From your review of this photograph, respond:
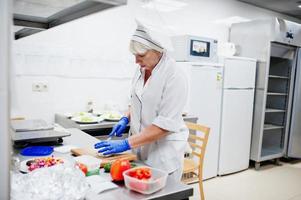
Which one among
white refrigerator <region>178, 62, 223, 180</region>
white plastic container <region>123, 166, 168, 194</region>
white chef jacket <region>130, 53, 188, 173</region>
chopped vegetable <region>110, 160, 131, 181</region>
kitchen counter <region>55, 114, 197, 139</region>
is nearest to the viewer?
white plastic container <region>123, 166, 168, 194</region>

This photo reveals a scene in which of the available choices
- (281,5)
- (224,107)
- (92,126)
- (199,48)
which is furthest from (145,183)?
(281,5)

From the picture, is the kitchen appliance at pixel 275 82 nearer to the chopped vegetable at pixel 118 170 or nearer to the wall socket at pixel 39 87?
the wall socket at pixel 39 87

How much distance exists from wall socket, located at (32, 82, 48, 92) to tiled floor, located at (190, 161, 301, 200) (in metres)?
1.94

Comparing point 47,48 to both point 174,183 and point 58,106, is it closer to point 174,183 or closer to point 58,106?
point 58,106

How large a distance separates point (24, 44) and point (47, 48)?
215 mm

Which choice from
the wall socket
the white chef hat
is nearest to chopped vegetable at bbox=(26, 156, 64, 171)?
the white chef hat

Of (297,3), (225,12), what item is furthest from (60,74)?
(297,3)

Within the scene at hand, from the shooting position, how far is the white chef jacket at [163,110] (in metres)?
1.42

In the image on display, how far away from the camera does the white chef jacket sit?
1416 millimetres

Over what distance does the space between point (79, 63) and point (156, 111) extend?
1691 millimetres

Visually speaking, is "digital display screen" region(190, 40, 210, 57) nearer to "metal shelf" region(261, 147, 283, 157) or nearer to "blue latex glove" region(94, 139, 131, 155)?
"metal shelf" region(261, 147, 283, 157)

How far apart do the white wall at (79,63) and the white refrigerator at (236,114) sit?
119 centimetres

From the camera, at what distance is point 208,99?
3291 mm

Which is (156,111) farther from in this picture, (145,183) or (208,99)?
(208,99)
